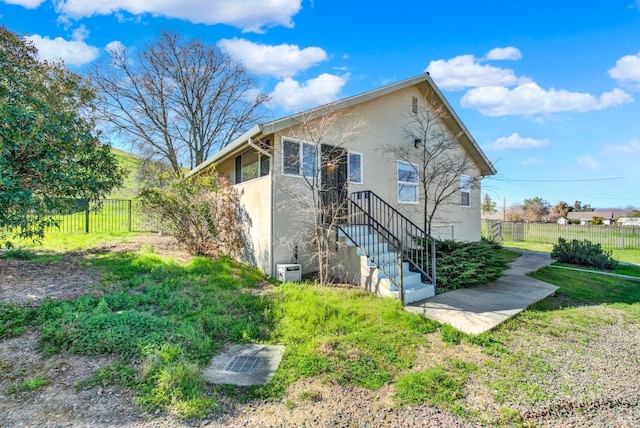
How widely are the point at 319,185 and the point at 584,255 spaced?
9900 millimetres

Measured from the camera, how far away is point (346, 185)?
7887 mm

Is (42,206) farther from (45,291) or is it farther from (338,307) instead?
(338,307)

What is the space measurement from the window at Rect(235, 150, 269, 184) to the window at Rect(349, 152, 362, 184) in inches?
93.8

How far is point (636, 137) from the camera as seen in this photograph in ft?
60.8

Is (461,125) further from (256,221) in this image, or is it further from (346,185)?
(256,221)

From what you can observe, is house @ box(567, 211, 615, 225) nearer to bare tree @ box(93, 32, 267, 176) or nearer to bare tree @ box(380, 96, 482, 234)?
bare tree @ box(380, 96, 482, 234)

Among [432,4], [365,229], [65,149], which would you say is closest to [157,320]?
[65,149]

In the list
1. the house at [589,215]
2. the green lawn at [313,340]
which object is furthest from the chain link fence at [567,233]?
the house at [589,215]

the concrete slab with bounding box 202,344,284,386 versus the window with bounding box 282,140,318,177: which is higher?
the window with bounding box 282,140,318,177

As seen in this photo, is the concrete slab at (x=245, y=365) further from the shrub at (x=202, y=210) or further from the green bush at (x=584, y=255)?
the green bush at (x=584, y=255)

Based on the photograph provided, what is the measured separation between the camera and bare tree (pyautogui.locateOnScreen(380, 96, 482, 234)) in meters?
9.62

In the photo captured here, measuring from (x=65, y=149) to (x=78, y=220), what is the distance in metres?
10.00

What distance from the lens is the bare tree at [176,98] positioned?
17188mm

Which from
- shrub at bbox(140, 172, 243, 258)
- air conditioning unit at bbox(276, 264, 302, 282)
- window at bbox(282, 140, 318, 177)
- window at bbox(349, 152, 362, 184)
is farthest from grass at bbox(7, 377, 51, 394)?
window at bbox(349, 152, 362, 184)
